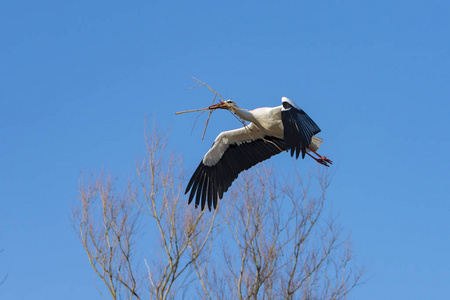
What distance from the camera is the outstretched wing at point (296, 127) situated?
25.6 feet

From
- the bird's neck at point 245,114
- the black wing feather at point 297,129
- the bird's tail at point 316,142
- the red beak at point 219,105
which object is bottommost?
the black wing feather at point 297,129

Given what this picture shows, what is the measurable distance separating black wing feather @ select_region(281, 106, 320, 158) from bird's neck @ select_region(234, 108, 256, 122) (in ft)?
2.02

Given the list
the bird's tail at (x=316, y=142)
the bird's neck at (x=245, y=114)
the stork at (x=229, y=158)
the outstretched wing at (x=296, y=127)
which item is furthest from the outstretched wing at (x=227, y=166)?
the outstretched wing at (x=296, y=127)

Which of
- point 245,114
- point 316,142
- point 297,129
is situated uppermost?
point 245,114

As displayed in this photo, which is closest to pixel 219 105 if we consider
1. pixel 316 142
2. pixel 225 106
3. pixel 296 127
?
pixel 225 106

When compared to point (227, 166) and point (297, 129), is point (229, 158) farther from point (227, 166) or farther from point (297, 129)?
point (297, 129)

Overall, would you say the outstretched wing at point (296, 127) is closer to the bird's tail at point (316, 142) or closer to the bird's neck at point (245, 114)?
the bird's neck at point (245, 114)

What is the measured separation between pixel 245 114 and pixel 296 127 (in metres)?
0.89

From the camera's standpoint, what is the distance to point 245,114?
8.66 metres

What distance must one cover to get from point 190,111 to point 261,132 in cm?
139

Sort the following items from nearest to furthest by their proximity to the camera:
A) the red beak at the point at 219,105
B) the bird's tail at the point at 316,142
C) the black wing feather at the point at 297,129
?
the black wing feather at the point at 297,129, the red beak at the point at 219,105, the bird's tail at the point at 316,142

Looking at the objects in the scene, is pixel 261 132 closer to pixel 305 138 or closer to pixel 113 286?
pixel 305 138

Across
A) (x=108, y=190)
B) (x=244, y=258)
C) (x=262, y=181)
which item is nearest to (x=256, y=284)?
(x=244, y=258)

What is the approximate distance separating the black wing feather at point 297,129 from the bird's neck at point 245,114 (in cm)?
62
